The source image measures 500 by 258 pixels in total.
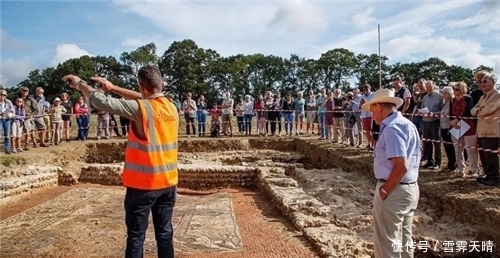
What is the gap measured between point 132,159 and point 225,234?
3539 millimetres

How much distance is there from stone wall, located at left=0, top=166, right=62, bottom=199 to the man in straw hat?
9467mm

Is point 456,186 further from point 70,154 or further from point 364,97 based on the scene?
point 70,154

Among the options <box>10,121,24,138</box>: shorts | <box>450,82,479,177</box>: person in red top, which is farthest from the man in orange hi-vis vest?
<box>10,121,24,138</box>: shorts

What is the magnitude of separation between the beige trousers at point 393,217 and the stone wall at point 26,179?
30.9ft

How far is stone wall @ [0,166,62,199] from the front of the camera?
33.6 feet

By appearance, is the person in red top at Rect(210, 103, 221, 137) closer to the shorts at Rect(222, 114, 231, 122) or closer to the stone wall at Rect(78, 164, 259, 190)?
the shorts at Rect(222, 114, 231, 122)

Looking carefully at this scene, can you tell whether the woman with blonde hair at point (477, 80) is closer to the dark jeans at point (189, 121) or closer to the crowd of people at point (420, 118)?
the crowd of people at point (420, 118)

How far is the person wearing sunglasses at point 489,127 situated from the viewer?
265 inches

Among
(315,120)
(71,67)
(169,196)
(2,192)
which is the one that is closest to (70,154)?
(2,192)

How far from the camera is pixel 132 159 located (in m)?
3.44

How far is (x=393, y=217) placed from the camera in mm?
3734

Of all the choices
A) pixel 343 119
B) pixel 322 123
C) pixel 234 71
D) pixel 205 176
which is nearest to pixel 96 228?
pixel 205 176

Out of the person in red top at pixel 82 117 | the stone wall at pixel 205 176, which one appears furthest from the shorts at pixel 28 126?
the stone wall at pixel 205 176

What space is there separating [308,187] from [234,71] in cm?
4476
